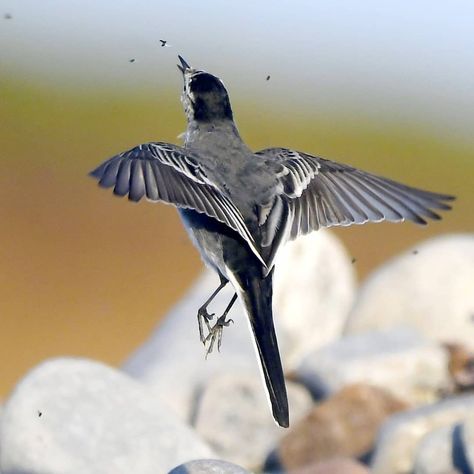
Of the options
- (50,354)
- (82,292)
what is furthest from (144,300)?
(50,354)

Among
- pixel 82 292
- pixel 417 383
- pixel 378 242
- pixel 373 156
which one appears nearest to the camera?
pixel 417 383

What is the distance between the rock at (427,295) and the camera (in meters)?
11.6

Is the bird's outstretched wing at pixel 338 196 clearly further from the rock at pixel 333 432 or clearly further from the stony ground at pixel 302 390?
the rock at pixel 333 432

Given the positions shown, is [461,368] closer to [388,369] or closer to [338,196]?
[388,369]

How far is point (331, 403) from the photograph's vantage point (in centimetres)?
971

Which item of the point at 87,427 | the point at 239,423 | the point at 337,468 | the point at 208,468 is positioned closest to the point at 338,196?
the point at 208,468

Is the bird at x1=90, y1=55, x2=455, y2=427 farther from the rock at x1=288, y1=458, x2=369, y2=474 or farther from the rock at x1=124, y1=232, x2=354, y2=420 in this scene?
the rock at x1=124, y1=232, x2=354, y2=420

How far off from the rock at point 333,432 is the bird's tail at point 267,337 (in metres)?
2.77

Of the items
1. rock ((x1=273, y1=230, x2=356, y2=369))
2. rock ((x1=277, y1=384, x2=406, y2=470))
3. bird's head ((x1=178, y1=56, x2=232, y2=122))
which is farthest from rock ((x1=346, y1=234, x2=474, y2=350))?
bird's head ((x1=178, y1=56, x2=232, y2=122))

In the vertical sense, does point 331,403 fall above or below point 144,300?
above

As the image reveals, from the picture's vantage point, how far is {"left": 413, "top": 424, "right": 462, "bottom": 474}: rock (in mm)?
8789

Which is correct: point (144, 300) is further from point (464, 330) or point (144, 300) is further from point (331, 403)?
point (331, 403)

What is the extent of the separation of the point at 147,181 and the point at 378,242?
1237 cm

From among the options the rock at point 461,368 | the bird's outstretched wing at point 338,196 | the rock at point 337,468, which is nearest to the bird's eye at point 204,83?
the bird's outstretched wing at point 338,196
